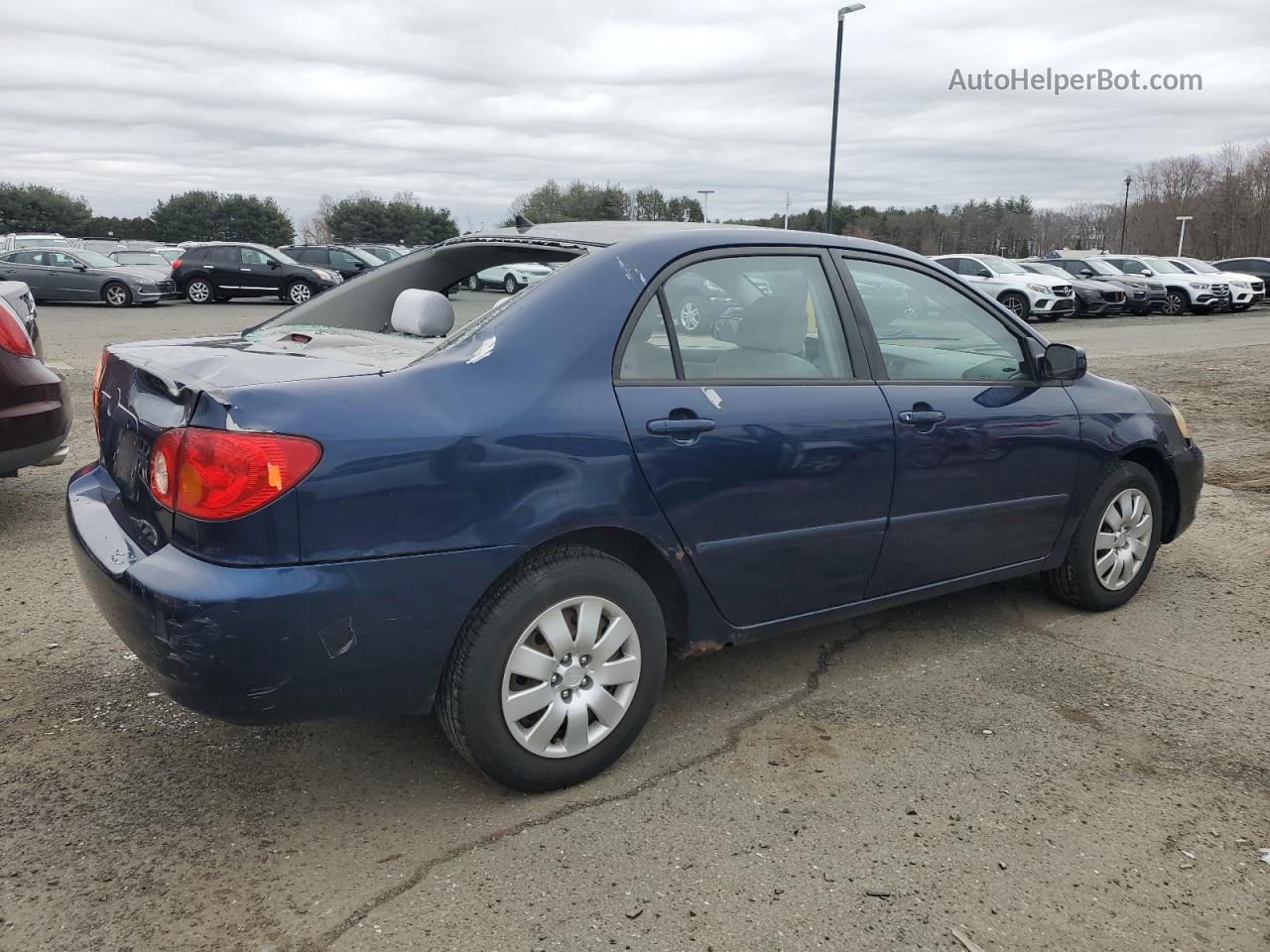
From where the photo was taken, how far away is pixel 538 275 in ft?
10.5

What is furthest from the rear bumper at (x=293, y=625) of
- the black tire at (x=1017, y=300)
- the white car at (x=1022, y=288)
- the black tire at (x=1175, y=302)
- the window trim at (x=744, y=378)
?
the black tire at (x=1175, y=302)

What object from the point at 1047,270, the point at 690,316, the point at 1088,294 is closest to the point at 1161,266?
the point at 1088,294

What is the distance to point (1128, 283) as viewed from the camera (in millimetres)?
27234

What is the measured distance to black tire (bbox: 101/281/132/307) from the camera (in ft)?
77.0

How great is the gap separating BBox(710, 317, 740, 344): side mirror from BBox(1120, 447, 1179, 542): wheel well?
2.03 m

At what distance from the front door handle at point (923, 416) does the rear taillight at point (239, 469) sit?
195 centimetres

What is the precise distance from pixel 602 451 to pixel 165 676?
4.00 ft

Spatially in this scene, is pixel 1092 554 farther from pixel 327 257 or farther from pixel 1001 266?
pixel 327 257

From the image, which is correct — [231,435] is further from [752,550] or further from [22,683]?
[22,683]

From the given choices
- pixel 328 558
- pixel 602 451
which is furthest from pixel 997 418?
pixel 328 558

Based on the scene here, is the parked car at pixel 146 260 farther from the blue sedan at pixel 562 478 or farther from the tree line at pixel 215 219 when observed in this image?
the tree line at pixel 215 219

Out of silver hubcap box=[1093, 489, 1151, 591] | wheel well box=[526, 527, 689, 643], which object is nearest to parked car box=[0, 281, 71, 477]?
wheel well box=[526, 527, 689, 643]

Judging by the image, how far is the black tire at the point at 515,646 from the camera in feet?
8.71

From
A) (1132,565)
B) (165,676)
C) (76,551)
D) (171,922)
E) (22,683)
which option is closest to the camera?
(171,922)
